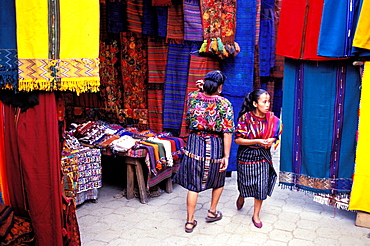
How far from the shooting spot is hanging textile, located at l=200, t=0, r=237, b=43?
5246mm

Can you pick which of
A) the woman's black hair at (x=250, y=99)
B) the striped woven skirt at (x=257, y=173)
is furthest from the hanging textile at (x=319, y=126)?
the woman's black hair at (x=250, y=99)

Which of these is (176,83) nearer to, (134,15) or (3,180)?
(134,15)

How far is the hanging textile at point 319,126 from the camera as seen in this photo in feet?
14.0

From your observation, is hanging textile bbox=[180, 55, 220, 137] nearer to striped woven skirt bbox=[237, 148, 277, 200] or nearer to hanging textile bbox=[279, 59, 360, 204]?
hanging textile bbox=[279, 59, 360, 204]

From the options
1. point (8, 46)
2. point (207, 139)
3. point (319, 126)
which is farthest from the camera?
point (319, 126)

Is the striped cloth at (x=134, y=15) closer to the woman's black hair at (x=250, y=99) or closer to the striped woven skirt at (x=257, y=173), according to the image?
the woman's black hair at (x=250, y=99)

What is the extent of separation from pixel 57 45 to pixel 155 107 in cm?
315

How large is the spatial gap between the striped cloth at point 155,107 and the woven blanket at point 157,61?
0.14 m

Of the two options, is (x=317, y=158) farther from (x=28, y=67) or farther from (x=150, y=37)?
(x=28, y=67)

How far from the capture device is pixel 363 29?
3744 mm

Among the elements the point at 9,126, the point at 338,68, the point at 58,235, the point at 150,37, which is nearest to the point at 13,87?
the point at 9,126

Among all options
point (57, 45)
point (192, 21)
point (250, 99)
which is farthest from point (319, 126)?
point (57, 45)

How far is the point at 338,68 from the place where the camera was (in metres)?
4.29

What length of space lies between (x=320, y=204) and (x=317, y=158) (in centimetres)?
76
